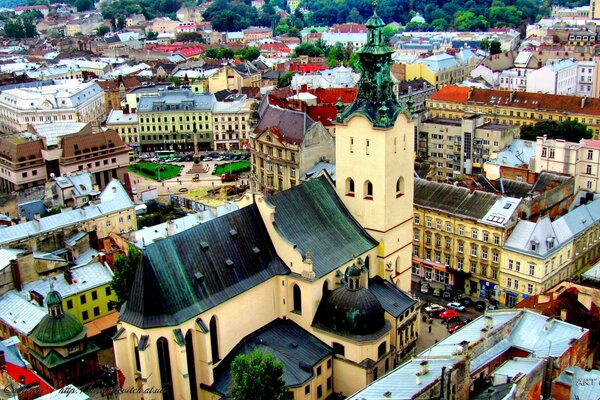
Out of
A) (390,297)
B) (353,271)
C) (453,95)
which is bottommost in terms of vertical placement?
(390,297)

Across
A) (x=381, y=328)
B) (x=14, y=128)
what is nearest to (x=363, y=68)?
(x=381, y=328)

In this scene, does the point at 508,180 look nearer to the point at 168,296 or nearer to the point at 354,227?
the point at 354,227

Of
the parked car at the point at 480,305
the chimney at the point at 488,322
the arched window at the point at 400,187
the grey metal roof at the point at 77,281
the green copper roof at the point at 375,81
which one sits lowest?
the parked car at the point at 480,305

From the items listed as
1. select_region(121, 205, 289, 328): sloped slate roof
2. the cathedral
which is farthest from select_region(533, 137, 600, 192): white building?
select_region(121, 205, 289, 328): sloped slate roof

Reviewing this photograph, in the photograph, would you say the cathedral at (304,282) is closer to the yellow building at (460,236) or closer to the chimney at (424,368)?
the chimney at (424,368)

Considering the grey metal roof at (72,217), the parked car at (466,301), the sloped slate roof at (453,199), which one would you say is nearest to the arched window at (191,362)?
the grey metal roof at (72,217)

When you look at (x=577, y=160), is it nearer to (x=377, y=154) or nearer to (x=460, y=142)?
(x=460, y=142)

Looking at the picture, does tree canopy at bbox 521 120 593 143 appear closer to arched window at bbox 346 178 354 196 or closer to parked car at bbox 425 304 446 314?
parked car at bbox 425 304 446 314

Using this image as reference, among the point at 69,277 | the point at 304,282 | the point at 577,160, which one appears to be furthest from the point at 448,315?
the point at 69,277
